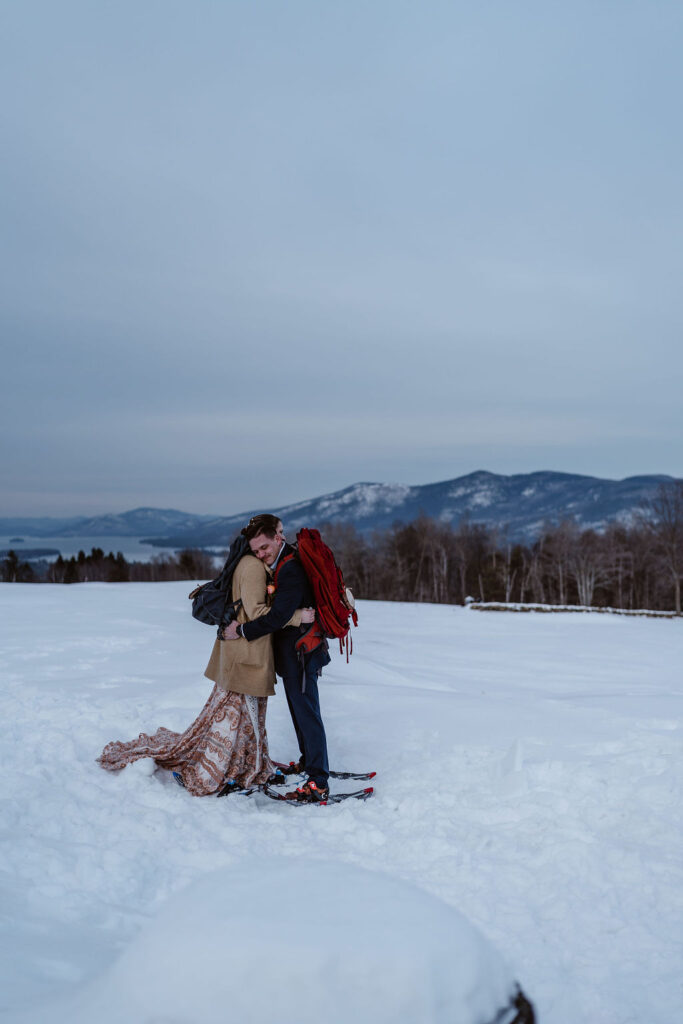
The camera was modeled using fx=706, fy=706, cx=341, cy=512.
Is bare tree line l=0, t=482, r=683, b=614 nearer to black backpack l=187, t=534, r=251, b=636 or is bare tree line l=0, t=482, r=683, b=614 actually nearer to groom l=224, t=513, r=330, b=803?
groom l=224, t=513, r=330, b=803

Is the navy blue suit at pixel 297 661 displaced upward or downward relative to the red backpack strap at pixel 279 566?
downward

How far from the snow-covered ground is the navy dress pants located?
366 mm

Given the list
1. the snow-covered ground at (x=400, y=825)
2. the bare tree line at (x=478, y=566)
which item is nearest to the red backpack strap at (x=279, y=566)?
the snow-covered ground at (x=400, y=825)

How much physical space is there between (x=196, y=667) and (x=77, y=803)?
4408mm

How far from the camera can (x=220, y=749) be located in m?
5.34

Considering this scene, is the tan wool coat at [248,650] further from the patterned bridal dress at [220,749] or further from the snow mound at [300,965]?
the snow mound at [300,965]

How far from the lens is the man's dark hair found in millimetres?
5270

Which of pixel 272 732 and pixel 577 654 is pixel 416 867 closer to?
pixel 272 732

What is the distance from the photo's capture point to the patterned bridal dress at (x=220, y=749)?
5.32 metres

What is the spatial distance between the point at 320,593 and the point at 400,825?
1708mm

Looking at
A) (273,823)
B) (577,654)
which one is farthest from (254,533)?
(577,654)

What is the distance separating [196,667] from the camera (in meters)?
9.21

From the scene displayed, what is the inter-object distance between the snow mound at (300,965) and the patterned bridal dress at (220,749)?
3.08m

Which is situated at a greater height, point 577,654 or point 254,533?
point 254,533
